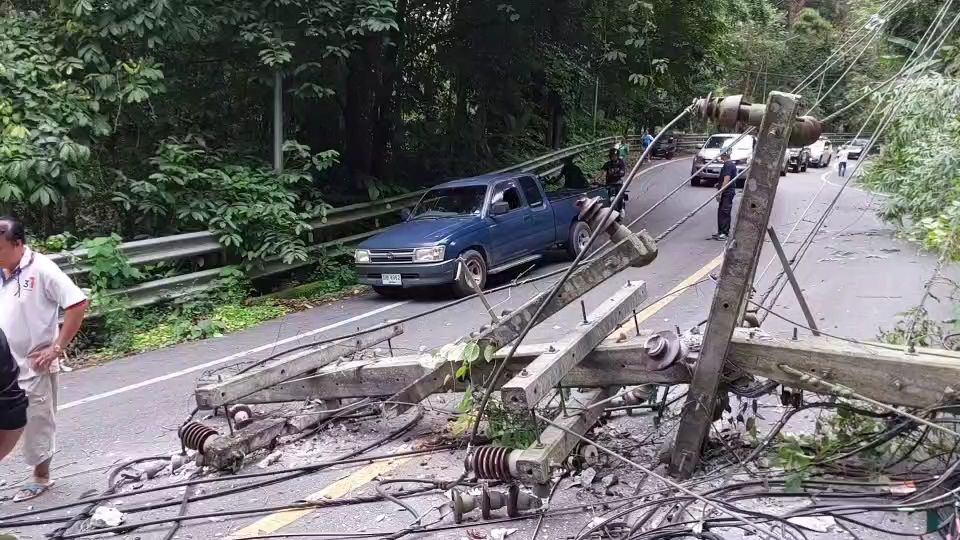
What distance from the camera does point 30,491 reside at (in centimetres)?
516

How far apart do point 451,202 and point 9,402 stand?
9.06m

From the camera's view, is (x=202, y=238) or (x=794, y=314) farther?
(x=202, y=238)

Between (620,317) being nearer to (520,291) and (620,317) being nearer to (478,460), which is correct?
(478,460)

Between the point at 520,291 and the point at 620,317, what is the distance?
6.91 metres

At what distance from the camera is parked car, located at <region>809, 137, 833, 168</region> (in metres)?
34.4

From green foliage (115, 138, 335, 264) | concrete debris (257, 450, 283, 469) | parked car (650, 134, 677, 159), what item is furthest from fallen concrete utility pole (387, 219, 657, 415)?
parked car (650, 134, 677, 159)

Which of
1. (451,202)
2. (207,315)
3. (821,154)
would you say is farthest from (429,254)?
(821,154)

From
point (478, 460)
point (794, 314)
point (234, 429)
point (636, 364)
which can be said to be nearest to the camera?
point (478, 460)

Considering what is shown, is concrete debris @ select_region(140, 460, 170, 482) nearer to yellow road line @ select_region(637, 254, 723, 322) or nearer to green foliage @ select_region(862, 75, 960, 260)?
yellow road line @ select_region(637, 254, 723, 322)

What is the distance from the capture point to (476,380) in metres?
5.01

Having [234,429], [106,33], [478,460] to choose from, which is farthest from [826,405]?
[106,33]

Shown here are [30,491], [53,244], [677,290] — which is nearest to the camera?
[30,491]

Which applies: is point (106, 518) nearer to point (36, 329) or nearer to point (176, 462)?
point (176, 462)

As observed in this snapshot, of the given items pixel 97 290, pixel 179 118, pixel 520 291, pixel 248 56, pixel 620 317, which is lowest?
pixel 520 291
